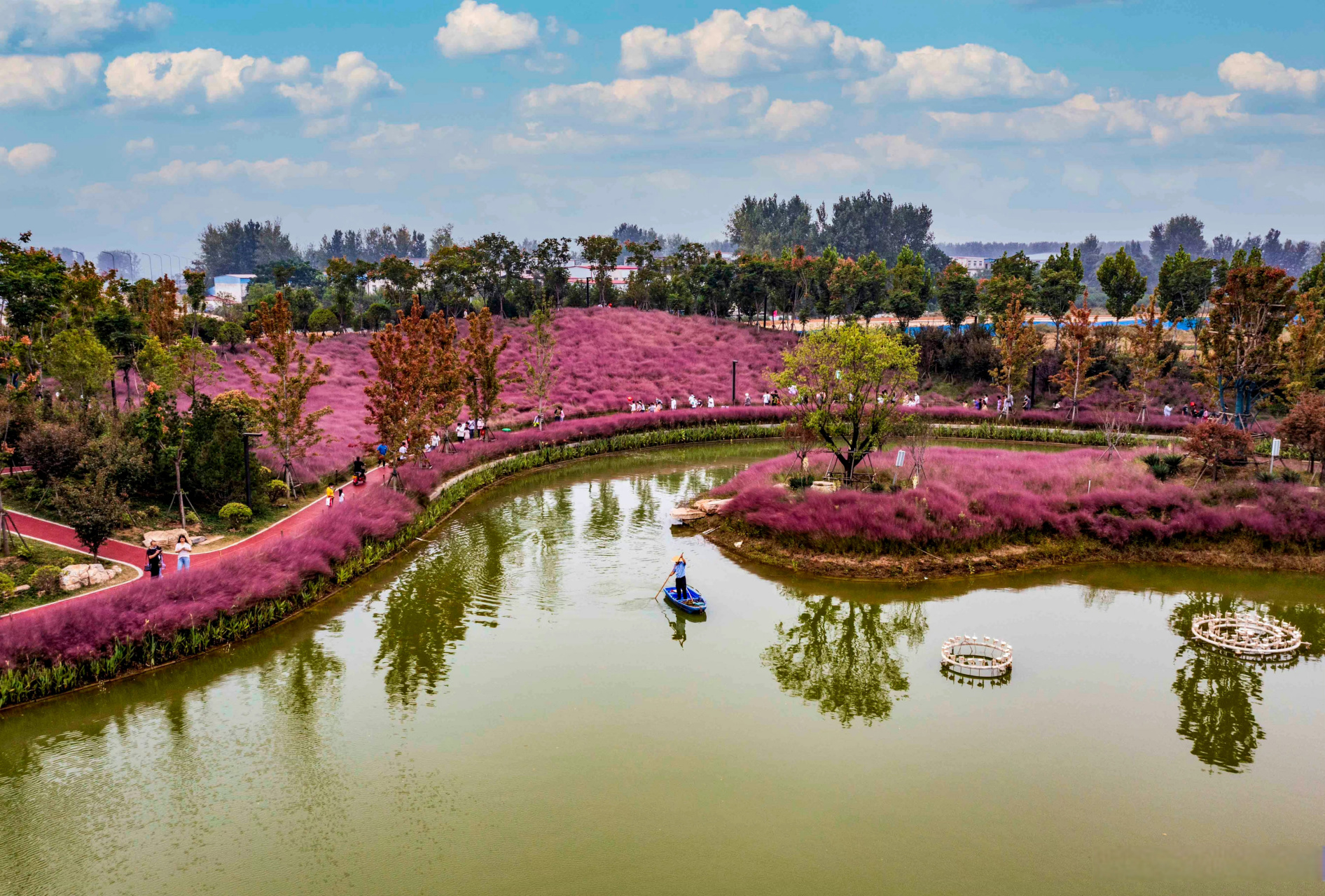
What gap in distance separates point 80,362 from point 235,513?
1097 cm

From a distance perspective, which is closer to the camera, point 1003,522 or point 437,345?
point 1003,522

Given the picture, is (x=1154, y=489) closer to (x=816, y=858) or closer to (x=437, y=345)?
(x=816, y=858)

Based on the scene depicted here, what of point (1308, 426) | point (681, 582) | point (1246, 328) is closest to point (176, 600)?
point (681, 582)

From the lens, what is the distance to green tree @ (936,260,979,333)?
7400 centimetres

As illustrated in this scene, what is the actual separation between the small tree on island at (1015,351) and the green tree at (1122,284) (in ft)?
42.1

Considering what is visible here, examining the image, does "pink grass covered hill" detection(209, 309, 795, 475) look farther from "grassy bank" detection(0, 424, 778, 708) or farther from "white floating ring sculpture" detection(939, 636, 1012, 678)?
"white floating ring sculpture" detection(939, 636, 1012, 678)

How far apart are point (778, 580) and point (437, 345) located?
21.7m

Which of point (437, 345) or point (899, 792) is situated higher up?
point (437, 345)

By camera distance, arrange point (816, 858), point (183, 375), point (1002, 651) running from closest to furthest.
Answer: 1. point (816, 858)
2. point (1002, 651)
3. point (183, 375)

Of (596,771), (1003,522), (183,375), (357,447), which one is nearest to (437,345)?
(357,447)

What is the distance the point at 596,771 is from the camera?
650 inches

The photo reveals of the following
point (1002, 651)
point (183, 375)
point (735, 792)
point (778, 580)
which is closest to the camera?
point (735, 792)

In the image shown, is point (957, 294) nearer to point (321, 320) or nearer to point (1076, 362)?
point (1076, 362)

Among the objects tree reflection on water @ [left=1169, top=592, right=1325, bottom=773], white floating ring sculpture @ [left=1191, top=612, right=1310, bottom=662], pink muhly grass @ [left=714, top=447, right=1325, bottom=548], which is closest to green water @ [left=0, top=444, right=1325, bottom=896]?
tree reflection on water @ [left=1169, top=592, right=1325, bottom=773]
